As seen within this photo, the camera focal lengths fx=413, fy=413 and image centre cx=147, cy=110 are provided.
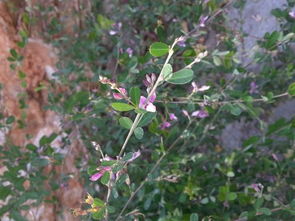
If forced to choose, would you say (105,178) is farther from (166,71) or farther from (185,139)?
(185,139)

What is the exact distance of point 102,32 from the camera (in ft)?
5.61

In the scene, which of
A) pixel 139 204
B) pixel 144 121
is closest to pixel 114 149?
pixel 139 204

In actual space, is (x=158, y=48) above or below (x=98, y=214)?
above

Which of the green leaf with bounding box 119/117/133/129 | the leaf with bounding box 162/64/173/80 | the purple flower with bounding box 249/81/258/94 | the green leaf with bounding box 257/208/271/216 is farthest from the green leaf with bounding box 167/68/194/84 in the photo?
the purple flower with bounding box 249/81/258/94

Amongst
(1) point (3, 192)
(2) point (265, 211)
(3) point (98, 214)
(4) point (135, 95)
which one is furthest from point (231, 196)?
(1) point (3, 192)

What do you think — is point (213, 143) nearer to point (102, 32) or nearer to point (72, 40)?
point (102, 32)

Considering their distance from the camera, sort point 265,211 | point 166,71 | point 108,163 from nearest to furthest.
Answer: point 166,71 < point 108,163 < point 265,211

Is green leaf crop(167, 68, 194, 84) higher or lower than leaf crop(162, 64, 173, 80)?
lower

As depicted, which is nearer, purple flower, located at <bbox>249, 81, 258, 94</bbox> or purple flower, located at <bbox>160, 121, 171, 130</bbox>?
purple flower, located at <bbox>160, 121, 171, 130</bbox>

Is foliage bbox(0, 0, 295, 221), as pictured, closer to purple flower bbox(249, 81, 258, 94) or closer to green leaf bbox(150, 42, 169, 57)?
purple flower bbox(249, 81, 258, 94)

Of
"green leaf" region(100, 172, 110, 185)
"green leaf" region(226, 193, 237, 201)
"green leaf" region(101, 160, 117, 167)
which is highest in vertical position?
"green leaf" region(101, 160, 117, 167)

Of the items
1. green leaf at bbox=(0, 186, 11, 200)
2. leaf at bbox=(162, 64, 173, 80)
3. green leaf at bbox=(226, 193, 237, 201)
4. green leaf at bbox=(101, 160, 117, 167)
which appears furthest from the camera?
green leaf at bbox=(0, 186, 11, 200)

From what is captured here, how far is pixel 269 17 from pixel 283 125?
2.57 ft

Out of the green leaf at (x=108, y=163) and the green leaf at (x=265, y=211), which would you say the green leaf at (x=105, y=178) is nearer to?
the green leaf at (x=108, y=163)
